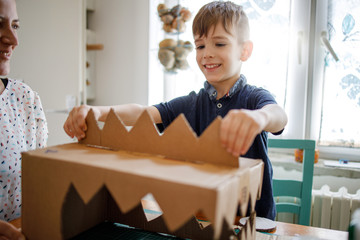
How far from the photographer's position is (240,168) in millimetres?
484

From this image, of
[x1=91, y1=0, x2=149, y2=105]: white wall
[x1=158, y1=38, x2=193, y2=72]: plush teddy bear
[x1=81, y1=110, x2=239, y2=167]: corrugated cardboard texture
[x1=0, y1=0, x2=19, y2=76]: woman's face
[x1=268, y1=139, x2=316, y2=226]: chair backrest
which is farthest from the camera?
[x1=91, y1=0, x2=149, y2=105]: white wall

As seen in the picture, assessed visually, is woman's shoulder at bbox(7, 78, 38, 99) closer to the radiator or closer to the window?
the window

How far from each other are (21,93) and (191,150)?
76cm

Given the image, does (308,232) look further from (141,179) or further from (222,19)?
(222,19)

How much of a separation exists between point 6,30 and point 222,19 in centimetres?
65

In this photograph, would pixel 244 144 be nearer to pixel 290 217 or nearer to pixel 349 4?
pixel 290 217

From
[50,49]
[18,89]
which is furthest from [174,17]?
[18,89]

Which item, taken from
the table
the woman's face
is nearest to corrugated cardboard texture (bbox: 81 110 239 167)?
Result: the table

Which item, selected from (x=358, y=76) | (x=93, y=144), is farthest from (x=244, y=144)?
(x=358, y=76)

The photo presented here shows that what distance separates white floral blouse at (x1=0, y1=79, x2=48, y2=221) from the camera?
0.89 m

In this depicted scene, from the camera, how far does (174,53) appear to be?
1.91 meters

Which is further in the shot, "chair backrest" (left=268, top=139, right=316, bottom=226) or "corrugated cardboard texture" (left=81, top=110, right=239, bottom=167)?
"chair backrest" (left=268, top=139, right=316, bottom=226)

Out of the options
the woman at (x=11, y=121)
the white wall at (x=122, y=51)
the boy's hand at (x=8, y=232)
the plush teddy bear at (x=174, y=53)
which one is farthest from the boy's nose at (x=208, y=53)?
the white wall at (x=122, y=51)

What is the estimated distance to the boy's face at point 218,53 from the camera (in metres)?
0.93
